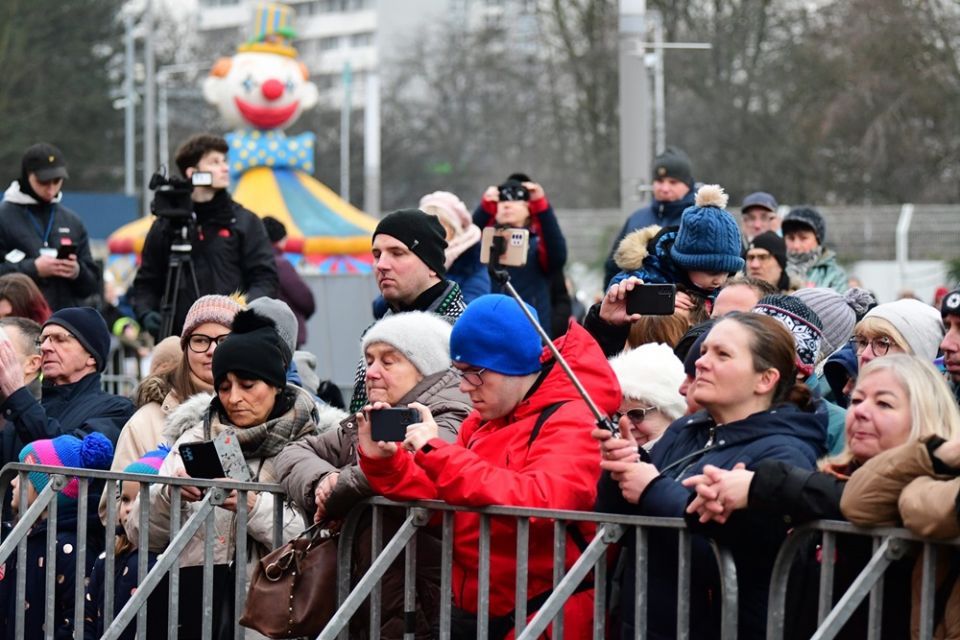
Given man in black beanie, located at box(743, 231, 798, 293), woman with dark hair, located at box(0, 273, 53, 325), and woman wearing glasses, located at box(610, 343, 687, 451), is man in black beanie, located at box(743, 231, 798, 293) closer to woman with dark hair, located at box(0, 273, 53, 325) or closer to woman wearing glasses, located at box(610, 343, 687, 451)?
Result: woman wearing glasses, located at box(610, 343, 687, 451)

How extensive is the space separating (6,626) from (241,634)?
148 centimetres

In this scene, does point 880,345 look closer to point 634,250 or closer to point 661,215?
point 634,250

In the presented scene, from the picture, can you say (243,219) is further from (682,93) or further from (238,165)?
(682,93)

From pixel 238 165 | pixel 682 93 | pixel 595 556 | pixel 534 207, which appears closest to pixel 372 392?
pixel 595 556

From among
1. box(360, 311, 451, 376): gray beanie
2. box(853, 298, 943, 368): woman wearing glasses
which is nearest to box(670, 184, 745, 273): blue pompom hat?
box(853, 298, 943, 368): woman wearing glasses

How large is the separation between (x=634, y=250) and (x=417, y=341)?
6.44 ft

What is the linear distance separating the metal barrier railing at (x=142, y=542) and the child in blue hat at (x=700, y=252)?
6.30 feet

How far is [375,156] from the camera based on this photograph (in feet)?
119

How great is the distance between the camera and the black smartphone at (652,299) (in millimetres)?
5617

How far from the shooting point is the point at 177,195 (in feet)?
28.7

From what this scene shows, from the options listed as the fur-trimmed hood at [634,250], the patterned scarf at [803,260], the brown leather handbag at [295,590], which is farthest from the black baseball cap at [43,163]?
the brown leather handbag at [295,590]

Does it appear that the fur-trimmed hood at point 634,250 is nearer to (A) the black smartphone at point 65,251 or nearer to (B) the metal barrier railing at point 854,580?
(B) the metal barrier railing at point 854,580

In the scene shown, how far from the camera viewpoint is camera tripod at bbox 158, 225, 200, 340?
8.79 m

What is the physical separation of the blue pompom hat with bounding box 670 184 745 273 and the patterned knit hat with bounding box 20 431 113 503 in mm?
2324
